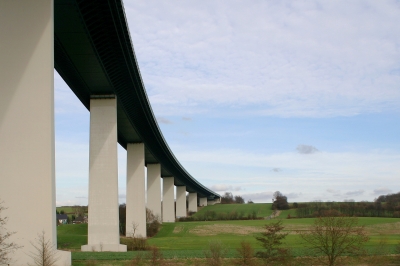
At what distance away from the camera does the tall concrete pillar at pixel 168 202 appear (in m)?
99.1

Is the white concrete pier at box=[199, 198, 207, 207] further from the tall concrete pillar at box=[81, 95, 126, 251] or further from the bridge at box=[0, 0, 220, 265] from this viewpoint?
the tall concrete pillar at box=[81, 95, 126, 251]

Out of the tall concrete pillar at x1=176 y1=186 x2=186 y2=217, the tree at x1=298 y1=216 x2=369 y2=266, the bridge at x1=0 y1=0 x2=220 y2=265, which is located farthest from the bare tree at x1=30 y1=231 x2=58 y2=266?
the tall concrete pillar at x1=176 y1=186 x2=186 y2=217

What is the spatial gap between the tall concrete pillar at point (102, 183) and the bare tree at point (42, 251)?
20662 mm

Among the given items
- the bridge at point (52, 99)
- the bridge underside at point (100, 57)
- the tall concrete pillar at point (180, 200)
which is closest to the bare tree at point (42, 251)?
the bridge at point (52, 99)

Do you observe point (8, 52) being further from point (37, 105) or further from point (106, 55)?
point (106, 55)

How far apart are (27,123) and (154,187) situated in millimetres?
59975

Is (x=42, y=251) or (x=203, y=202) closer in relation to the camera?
(x=42, y=251)

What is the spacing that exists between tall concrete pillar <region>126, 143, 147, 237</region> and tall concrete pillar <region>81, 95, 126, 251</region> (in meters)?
17.4

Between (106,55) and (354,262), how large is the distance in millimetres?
21844

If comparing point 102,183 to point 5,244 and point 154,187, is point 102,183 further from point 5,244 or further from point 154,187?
point 154,187

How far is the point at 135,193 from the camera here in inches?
2291

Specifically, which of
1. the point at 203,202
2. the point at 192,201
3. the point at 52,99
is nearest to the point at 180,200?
the point at 192,201

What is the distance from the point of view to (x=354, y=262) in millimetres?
35500

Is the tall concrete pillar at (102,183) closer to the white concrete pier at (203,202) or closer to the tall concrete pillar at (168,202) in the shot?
the tall concrete pillar at (168,202)
